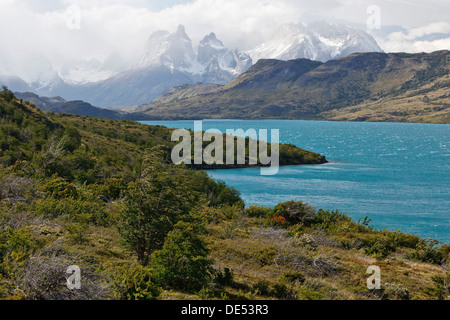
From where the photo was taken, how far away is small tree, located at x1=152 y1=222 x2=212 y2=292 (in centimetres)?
1377

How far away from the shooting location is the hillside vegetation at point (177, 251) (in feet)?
38.9

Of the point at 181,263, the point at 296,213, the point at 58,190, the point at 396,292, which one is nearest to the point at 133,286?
the point at 181,263

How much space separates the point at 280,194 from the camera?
218 ft

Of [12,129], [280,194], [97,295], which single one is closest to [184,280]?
[97,295]

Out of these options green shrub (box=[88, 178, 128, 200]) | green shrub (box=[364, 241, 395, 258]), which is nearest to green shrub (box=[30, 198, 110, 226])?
green shrub (box=[88, 178, 128, 200])

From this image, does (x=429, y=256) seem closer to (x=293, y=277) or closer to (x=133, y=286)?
(x=293, y=277)

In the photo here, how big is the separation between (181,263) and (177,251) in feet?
2.34

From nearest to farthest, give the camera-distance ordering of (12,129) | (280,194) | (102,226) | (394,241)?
(102,226)
(394,241)
(12,129)
(280,194)

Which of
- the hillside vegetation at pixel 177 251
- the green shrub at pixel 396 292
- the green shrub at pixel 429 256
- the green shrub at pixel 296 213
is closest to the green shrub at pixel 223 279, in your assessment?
the hillside vegetation at pixel 177 251

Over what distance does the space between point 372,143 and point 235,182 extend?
95.6 meters

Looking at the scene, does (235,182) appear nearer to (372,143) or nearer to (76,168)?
(76,168)

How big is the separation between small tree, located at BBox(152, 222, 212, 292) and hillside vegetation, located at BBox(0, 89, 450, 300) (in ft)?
0.14

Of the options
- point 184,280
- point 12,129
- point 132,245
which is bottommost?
point 184,280

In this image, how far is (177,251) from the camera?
45.6 ft
